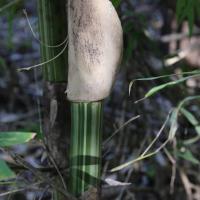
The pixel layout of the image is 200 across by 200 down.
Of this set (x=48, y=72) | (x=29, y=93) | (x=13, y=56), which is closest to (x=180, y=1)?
(x=48, y=72)

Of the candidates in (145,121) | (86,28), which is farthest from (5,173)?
(145,121)

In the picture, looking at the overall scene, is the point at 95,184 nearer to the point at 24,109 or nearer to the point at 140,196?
the point at 140,196

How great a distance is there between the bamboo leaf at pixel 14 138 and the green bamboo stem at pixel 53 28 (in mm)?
167

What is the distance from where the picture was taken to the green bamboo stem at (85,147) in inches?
23.1

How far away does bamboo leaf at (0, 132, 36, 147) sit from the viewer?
0.47m

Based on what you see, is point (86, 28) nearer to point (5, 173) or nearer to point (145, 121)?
point (5, 173)

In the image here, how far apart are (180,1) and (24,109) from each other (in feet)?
3.91

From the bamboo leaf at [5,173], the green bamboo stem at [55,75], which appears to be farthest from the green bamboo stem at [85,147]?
the bamboo leaf at [5,173]

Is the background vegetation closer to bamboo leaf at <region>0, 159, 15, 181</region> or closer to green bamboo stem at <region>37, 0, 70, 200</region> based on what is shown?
green bamboo stem at <region>37, 0, 70, 200</region>

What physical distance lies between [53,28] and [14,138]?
0.19 m

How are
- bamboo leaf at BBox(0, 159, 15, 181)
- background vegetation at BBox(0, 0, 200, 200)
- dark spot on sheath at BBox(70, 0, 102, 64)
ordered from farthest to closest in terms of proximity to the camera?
background vegetation at BBox(0, 0, 200, 200)
dark spot on sheath at BBox(70, 0, 102, 64)
bamboo leaf at BBox(0, 159, 15, 181)

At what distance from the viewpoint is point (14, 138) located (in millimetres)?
477

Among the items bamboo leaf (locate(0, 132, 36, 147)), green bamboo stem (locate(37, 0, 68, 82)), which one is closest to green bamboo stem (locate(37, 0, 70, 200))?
green bamboo stem (locate(37, 0, 68, 82))

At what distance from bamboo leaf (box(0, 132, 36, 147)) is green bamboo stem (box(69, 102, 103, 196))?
11 cm
